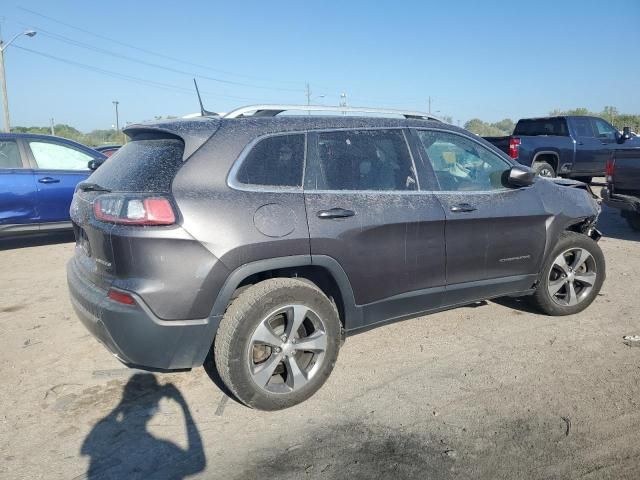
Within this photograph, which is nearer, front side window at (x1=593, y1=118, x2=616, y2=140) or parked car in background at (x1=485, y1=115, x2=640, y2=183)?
parked car in background at (x1=485, y1=115, x2=640, y2=183)

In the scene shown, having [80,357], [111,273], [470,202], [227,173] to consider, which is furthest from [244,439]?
[470,202]

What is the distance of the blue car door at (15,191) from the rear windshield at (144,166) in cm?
440

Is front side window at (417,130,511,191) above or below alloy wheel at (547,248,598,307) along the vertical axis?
above

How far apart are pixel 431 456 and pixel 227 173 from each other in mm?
1905

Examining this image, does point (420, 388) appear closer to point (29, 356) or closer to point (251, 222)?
point (251, 222)

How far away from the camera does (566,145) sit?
41.7 feet

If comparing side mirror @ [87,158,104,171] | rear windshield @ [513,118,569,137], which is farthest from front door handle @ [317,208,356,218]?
rear windshield @ [513,118,569,137]

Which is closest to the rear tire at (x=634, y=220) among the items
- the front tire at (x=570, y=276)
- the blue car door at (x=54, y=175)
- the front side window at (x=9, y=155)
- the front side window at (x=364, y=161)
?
the front tire at (x=570, y=276)

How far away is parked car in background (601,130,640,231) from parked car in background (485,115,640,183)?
4.40 meters

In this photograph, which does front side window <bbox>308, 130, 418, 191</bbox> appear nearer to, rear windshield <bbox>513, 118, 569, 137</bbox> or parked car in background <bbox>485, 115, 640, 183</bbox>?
parked car in background <bbox>485, 115, 640, 183</bbox>

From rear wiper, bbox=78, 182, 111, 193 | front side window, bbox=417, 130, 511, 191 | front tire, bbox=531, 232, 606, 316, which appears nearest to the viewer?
rear wiper, bbox=78, 182, 111, 193

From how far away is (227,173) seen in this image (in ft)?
9.55

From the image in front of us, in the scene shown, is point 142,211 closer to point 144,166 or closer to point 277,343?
point 144,166

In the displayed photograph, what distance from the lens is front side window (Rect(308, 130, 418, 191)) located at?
10.8 ft
